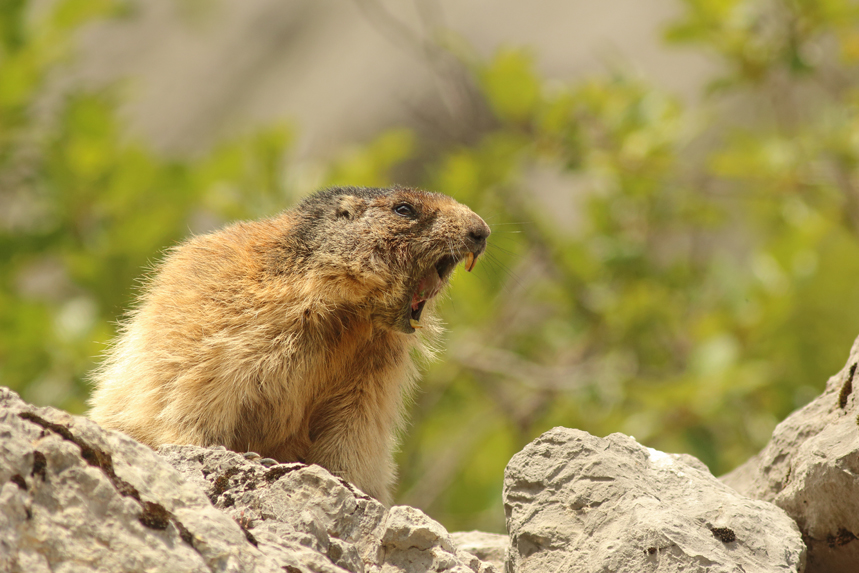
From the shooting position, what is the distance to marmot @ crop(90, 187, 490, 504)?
4.63 m


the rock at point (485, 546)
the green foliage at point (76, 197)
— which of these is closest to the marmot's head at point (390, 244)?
the rock at point (485, 546)

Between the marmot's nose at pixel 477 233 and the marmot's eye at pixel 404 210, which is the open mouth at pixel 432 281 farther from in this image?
the marmot's eye at pixel 404 210

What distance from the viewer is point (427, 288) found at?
5.21 meters

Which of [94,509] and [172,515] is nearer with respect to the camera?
[94,509]

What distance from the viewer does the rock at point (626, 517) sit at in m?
3.48

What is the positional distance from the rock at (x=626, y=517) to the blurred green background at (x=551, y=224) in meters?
4.26

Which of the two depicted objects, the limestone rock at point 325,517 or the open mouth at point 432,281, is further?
the open mouth at point 432,281

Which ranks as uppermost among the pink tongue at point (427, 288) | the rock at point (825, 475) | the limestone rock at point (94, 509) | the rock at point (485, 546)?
the pink tongue at point (427, 288)

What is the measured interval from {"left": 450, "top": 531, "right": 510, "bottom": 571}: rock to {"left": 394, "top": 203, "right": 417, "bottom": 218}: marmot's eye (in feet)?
6.20

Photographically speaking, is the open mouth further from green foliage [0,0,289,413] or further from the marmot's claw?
green foliage [0,0,289,413]

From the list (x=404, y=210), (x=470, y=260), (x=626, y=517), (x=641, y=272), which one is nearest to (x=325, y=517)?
(x=626, y=517)

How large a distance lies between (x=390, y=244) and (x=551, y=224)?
6.76 m

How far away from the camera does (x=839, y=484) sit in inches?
149

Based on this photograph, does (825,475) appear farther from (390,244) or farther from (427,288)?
(390,244)
